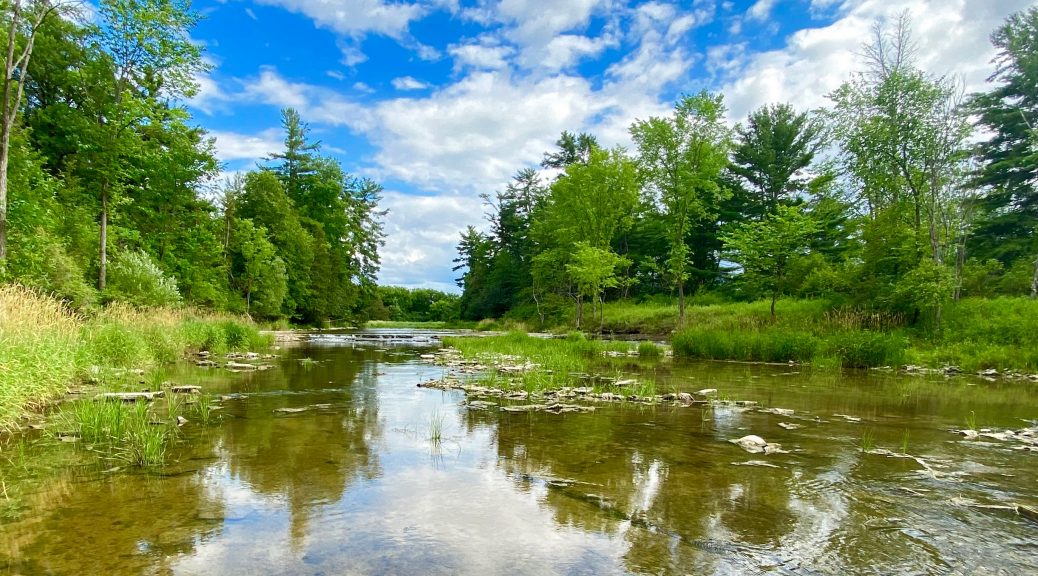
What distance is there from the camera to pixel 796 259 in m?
25.9

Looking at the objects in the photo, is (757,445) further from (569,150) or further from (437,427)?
(569,150)

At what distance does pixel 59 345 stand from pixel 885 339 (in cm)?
2192

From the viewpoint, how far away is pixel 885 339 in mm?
17109

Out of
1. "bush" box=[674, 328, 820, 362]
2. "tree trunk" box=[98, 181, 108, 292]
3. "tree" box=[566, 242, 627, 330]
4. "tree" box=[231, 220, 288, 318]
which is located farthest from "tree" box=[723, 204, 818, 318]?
"tree" box=[231, 220, 288, 318]

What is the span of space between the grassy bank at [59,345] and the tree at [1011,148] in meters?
39.3

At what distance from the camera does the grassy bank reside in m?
6.71

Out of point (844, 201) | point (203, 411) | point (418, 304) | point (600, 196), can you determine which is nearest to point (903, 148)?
point (844, 201)

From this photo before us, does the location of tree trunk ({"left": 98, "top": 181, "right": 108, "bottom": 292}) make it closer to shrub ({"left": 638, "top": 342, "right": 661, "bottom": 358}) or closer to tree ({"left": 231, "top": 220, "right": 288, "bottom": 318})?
tree ({"left": 231, "top": 220, "right": 288, "bottom": 318})

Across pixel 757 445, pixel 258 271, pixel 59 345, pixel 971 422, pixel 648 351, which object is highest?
pixel 258 271

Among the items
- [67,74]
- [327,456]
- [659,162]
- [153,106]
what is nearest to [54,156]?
[67,74]

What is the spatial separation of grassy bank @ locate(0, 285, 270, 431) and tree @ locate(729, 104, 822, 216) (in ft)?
137

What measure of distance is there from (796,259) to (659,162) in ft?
32.9

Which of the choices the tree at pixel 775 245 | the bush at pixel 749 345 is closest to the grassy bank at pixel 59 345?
the bush at pixel 749 345

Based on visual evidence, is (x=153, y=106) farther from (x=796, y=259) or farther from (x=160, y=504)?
(x=796, y=259)
